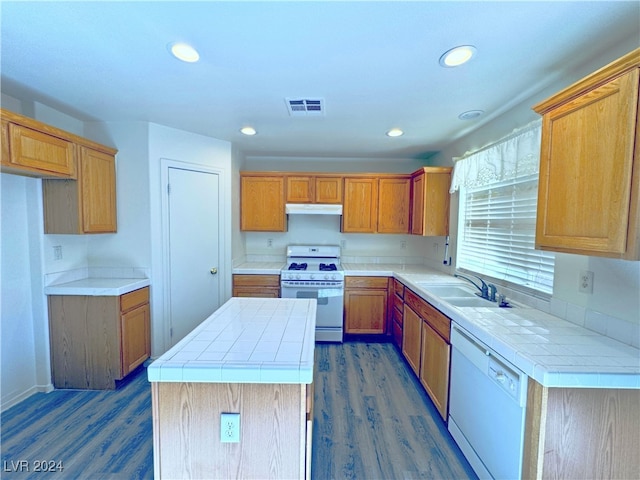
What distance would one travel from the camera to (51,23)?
134 centimetres

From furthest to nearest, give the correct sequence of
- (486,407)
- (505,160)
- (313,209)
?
(313,209) → (505,160) → (486,407)

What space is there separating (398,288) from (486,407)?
1811 millimetres

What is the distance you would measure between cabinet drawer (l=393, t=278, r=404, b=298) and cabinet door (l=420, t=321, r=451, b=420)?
0.75m

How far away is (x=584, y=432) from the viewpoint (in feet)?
3.88

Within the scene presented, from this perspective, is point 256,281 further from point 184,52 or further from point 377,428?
point 184,52

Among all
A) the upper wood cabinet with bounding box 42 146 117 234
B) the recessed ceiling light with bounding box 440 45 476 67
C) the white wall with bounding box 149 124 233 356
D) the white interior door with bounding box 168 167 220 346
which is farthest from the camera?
the white interior door with bounding box 168 167 220 346

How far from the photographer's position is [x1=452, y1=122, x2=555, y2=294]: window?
192 centimetres

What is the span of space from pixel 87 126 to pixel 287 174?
2093 millimetres

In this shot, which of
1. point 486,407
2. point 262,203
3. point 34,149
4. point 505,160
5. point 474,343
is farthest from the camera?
point 262,203

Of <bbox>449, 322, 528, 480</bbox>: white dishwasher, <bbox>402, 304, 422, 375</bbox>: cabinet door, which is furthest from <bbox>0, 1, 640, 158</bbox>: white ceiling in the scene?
<bbox>402, 304, 422, 375</bbox>: cabinet door

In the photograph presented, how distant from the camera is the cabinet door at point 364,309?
3.48 meters

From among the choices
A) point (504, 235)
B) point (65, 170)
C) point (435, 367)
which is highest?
point (65, 170)

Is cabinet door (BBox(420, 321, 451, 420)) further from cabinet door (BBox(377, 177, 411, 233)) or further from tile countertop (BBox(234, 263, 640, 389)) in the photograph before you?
cabinet door (BBox(377, 177, 411, 233))

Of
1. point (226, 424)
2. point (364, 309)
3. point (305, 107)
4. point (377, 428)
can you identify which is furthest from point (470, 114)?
point (226, 424)
